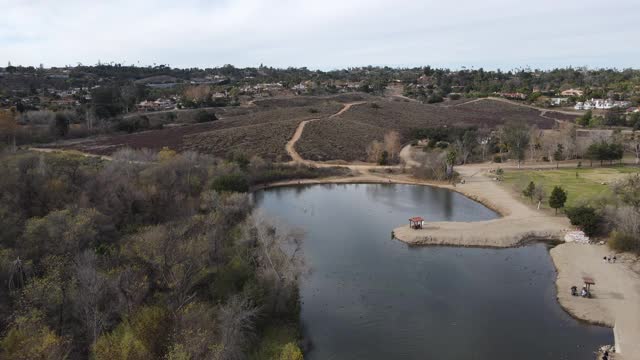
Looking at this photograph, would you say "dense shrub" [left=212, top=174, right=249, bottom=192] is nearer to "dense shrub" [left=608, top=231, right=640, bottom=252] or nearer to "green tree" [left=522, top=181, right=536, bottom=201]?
"green tree" [left=522, top=181, right=536, bottom=201]

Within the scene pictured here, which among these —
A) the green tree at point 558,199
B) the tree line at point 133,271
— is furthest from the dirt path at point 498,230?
the tree line at point 133,271

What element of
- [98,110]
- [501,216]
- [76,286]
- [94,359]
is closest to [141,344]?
[94,359]

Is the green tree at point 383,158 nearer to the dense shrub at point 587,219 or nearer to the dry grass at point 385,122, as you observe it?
the dry grass at point 385,122

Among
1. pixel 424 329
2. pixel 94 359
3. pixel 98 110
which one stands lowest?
pixel 424 329

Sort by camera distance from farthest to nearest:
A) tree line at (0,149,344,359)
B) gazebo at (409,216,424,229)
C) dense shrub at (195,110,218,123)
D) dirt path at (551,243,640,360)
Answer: dense shrub at (195,110,218,123), gazebo at (409,216,424,229), dirt path at (551,243,640,360), tree line at (0,149,344,359)

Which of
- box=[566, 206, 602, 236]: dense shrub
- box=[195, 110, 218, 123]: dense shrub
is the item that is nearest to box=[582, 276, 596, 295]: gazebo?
box=[566, 206, 602, 236]: dense shrub

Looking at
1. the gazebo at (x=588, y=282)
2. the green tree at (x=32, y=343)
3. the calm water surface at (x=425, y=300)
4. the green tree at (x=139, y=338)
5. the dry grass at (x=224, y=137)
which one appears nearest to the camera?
the green tree at (x=32, y=343)

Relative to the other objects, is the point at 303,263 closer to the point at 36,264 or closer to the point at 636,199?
the point at 36,264
